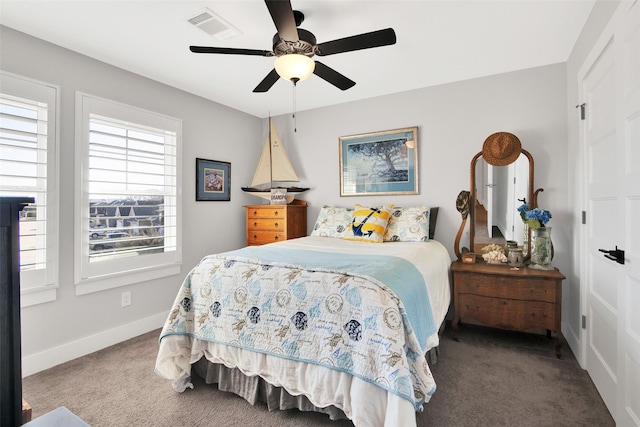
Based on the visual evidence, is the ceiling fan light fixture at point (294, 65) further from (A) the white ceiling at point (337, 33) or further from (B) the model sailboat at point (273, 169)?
(B) the model sailboat at point (273, 169)

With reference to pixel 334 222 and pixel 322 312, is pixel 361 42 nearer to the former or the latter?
pixel 322 312

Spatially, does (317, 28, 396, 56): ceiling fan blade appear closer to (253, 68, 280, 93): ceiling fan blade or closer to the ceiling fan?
the ceiling fan

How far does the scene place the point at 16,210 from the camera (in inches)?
29.9

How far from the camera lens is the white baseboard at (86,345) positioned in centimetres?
228

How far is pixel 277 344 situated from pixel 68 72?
2.68 meters

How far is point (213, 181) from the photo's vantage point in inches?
149

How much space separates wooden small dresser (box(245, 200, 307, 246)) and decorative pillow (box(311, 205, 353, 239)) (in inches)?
16.8

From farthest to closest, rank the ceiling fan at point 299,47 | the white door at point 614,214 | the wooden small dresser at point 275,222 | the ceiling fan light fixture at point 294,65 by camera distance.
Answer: the wooden small dresser at point 275,222, the ceiling fan light fixture at point 294,65, the ceiling fan at point 299,47, the white door at point 614,214

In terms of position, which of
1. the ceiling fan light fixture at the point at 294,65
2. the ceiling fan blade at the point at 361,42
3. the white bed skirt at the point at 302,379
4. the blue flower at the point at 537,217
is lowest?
the white bed skirt at the point at 302,379

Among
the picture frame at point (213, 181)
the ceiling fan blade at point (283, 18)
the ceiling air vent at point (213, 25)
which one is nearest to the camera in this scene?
the ceiling fan blade at point (283, 18)

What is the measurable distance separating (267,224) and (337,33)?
7.49 ft

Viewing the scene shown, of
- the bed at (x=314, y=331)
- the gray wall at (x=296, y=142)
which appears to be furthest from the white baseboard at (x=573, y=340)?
the bed at (x=314, y=331)

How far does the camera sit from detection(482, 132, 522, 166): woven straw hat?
2.84 m

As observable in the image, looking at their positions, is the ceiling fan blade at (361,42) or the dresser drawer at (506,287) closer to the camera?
the ceiling fan blade at (361,42)
